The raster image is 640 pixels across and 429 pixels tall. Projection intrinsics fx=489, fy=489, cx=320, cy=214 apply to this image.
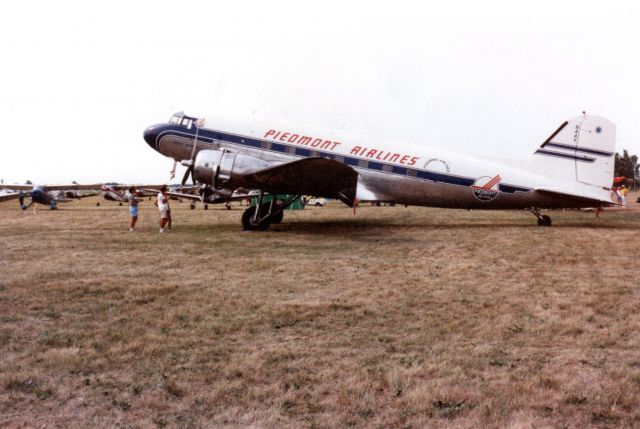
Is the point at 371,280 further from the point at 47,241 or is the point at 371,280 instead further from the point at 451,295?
the point at 47,241

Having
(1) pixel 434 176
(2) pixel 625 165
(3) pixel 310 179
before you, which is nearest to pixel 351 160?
(3) pixel 310 179

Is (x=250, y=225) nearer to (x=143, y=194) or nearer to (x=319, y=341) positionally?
(x=319, y=341)

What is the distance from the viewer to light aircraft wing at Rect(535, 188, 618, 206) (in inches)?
599

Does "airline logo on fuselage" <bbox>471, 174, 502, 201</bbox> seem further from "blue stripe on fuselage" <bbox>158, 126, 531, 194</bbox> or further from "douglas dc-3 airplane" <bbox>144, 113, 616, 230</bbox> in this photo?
"blue stripe on fuselage" <bbox>158, 126, 531, 194</bbox>

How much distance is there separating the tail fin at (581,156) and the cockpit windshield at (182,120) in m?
11.1

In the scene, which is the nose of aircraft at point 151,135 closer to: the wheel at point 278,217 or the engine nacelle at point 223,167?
the engine nacelle at point 223,167

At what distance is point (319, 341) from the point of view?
15.0 feet

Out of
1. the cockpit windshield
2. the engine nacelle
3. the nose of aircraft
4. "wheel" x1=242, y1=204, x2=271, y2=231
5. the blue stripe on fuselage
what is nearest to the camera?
the engine nacelle

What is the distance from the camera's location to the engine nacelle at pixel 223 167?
13891mm

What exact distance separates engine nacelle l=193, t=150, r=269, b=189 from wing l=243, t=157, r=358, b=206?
304 millimetres

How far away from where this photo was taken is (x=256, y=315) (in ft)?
17.7

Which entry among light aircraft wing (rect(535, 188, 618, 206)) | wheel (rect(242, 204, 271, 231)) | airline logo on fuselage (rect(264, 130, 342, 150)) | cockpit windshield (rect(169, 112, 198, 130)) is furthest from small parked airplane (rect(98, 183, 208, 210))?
light aircraft wing (rect(535, 188, 618, 206))

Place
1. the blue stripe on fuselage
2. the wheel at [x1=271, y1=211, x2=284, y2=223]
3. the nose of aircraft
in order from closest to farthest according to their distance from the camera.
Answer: the blue stripe on fuselage, the nose of aircraft, the wheel at [x1=271, y1=211, x2=284, y2=223]

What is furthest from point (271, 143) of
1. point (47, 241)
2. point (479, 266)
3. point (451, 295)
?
point (451, 295)
